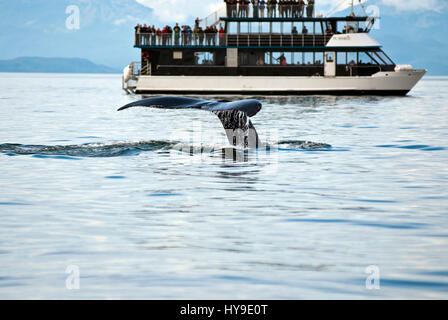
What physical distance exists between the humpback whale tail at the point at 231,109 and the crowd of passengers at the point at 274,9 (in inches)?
1593

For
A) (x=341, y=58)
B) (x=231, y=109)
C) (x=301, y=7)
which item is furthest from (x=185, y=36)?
(x=231, y=109)

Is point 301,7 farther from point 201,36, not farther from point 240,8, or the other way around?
point 201,36

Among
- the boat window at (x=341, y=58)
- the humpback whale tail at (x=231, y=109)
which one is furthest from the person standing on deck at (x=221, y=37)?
the humpback whale tail at (x=231, y=109)

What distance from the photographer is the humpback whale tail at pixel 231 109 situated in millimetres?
13484

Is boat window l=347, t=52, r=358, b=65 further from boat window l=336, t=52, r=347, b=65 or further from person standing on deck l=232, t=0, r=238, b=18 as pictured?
person standing on deck l=232, t=0, r=238, b=18

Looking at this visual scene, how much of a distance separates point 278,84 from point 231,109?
4378 cm

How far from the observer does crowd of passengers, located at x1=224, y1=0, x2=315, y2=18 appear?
57312 millimetres

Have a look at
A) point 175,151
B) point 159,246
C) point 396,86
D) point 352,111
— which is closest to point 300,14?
point 396,86

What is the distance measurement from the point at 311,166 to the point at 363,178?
1849 mm

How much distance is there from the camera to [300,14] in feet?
188

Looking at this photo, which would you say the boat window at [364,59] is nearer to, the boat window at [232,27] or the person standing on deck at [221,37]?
the boat window at [232,27]

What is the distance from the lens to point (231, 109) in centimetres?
1359

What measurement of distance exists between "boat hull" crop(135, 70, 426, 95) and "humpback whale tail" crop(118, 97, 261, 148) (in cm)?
3876

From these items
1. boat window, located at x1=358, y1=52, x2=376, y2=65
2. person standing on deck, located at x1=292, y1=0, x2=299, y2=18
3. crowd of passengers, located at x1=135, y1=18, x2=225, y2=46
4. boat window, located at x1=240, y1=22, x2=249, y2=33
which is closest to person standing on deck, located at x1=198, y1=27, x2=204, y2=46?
crowd of passengers, located at x1=135, y1=18, x2=225, y2=46
